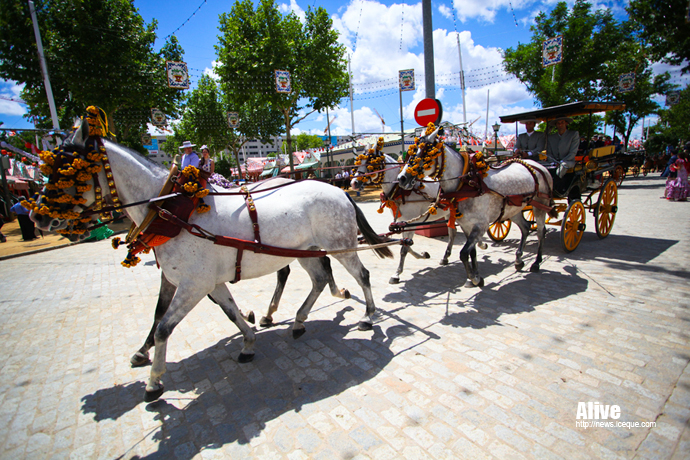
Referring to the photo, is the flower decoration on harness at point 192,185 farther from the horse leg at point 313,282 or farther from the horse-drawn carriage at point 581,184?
the horse-drawn carriage at point 581,184

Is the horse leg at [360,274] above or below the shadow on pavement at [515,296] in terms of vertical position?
above

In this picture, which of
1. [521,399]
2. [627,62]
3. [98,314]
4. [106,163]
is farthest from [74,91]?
[627,62]

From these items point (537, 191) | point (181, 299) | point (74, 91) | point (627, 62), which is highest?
point (627, 62)

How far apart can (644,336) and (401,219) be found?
3.74m

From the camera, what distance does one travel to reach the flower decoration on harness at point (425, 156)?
4504 mm

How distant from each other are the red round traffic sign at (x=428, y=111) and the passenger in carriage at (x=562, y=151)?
2.45m

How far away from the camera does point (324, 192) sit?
12.1 ft

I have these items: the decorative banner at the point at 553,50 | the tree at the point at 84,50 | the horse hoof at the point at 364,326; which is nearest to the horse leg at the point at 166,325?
the horse hoof at the point at 364,326

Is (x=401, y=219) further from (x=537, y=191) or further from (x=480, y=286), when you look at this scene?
(x=537, y=191)

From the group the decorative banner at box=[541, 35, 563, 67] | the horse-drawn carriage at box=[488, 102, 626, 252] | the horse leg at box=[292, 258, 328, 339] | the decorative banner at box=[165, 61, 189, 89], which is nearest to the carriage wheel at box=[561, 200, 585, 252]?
the horse-drawn carriage at box=[488, 102, 626, 252]

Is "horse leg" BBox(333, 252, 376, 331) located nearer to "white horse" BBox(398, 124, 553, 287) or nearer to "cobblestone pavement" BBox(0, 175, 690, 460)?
"cobblestone pavement" BBox(0, 175, 690, 460)

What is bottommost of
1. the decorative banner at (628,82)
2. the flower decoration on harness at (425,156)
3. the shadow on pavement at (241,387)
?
the shadow on pavement at (241,387)

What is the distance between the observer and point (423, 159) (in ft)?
14.9

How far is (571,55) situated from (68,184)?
28102 millimetres
